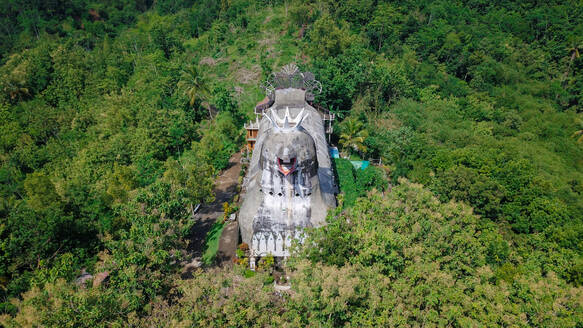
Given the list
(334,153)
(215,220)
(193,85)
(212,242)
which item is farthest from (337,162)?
(193,85)

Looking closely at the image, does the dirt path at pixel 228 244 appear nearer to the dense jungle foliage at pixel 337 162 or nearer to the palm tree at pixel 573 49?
the dense jungle foliage at pixel 337 162

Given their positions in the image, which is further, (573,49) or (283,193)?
(573,49)

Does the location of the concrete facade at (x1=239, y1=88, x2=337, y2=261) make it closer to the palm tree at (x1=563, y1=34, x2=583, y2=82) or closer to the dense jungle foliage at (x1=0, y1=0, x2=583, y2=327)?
the dense jungle foliage at (x1=0, y1=0, x2=583, y2=327)

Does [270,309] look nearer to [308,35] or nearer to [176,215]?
[176,215]

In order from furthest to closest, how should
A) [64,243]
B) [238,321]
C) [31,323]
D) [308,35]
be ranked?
[308,35]
[64,243]
[238,321]
[31,323]

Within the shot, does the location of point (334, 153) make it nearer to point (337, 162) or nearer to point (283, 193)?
point (337, 162)

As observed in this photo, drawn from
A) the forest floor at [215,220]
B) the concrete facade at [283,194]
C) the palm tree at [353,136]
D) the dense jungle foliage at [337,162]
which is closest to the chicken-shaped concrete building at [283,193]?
the concrete facade at [283,194]

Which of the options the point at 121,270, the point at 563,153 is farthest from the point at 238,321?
the point at 563,153
